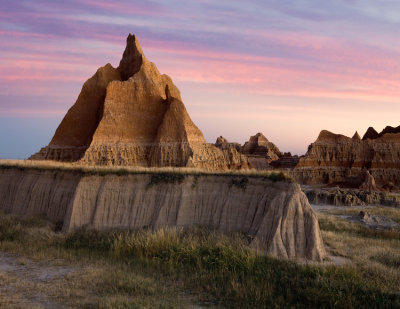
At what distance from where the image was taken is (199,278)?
14.7 meters

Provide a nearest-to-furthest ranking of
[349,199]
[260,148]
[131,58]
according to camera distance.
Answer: [349,199] < [131,58] < [260,148]

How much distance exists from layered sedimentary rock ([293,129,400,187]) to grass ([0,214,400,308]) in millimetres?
81553

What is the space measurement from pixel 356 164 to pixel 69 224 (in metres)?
88.1

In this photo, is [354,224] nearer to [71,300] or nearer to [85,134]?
[71,300]

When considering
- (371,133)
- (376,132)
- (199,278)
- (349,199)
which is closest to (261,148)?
(371,133)

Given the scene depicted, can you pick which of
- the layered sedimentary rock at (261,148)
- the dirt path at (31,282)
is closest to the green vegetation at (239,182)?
the dirt path at (31,282)

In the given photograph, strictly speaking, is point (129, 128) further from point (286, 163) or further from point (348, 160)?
point (286, 163)

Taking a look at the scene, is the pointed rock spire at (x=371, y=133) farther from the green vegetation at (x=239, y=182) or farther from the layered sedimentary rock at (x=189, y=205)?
the layered sedimentary rock at (x=189, y=205)

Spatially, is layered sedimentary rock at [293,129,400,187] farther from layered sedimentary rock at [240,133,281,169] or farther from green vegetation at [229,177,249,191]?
green vegetation at [229,177,249,191]

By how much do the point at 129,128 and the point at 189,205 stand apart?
3566cm

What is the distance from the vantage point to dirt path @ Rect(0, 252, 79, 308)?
12.3 metres

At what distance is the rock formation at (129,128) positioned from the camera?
5338 centimetres

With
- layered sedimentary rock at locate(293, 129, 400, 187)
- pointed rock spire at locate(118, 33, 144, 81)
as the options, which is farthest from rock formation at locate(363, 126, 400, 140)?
pointed rock spire at locate(118, 33, 144, 81)

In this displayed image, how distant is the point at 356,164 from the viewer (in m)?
96.4
